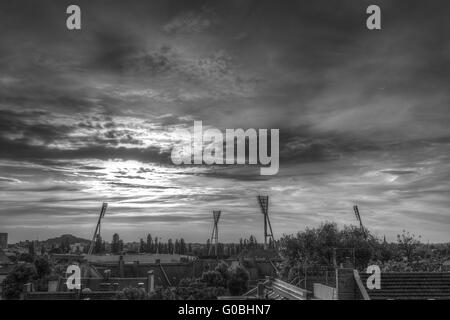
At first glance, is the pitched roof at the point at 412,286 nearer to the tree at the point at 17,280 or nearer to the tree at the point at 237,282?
the tree at the point at 237,282

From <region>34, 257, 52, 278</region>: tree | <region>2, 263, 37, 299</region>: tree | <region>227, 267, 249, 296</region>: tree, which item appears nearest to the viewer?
<region>2, 263, 37, 299</region>: tree

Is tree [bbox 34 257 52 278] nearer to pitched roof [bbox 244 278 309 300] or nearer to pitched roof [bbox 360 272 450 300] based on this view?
pitched roof [bbox 244 278 309 300]

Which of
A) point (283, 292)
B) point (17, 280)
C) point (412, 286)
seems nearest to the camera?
point (412, 286)

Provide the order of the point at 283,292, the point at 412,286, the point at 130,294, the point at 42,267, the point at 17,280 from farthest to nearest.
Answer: the point at 42,267 < the point at 17,280 < the point at 130,294 < the point at 283,292 < the point at 412,286

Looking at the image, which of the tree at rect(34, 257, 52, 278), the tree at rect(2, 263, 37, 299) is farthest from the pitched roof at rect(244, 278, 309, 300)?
the tree at rect(34, 257, 52, 278)

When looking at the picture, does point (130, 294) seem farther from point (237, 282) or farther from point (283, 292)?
point (237, 282)

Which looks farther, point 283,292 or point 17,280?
point 17,280

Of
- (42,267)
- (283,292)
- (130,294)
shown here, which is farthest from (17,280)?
(283,292)

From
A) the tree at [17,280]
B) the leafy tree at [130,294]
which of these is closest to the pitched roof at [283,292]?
the leafy tree at [130,294]

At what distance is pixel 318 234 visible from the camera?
36156 millimetres

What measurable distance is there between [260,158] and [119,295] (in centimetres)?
1214

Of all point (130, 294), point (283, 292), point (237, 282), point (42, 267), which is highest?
point (283, 292)
